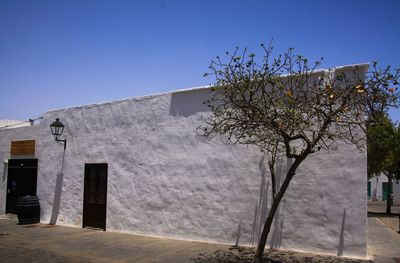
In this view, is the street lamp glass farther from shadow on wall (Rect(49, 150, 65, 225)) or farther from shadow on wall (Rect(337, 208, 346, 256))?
shadow on wall (Rect(337, 208, 346, 256))

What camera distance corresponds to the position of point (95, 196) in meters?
11.4

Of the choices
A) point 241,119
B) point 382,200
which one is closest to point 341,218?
point 241,119

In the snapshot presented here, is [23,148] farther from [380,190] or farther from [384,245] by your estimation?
[380,190]

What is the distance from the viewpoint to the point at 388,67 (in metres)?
6.07

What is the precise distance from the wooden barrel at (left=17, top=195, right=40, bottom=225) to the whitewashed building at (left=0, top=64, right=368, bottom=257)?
30 centimetres

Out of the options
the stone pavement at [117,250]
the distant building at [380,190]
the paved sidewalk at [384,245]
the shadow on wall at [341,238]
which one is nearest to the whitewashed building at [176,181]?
the shadow on wall at [341,238]

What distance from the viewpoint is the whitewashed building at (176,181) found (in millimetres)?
7727

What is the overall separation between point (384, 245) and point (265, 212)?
3.17 meters

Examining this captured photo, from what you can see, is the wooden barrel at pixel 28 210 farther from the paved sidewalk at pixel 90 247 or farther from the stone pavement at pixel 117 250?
the stone pavement at pixel 117 250

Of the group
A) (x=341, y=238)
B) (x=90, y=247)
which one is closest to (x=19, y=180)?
(x=90, y=247)

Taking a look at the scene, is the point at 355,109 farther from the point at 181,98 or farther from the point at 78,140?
the point at 78,140

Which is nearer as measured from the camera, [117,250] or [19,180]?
[117,250]

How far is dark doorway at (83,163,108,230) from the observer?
36.7 feet

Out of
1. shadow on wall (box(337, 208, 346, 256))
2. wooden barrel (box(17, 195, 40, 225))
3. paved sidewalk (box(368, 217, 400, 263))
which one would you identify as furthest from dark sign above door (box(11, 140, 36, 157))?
paved sidewalk (box(368, 217, 400, 263))
